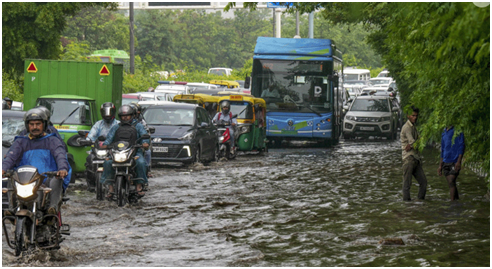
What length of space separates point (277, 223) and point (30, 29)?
20299 mm

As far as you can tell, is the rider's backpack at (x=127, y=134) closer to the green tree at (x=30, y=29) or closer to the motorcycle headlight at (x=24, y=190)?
the motorcycle headlight at (x=24, y=190)

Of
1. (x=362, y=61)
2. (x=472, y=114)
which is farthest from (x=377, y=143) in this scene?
(x=362, y=61)

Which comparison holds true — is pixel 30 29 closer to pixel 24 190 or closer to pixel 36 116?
pixel 36 116

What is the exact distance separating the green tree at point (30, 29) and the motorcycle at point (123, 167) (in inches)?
631

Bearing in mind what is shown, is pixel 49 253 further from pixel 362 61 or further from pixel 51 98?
pixel 362 61

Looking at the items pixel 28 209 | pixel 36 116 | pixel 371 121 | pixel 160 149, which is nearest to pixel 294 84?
pixel 371 121

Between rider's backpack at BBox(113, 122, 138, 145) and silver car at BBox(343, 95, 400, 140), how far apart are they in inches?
761

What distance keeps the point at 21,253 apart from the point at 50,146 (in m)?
1.13

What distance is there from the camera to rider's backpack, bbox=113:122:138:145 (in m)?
13.0

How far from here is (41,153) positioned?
8773 millimetres

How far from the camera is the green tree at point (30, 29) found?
2842 cm

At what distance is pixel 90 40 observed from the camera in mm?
73688

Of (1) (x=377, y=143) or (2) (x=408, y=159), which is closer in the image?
(2) (x=408, y=159)

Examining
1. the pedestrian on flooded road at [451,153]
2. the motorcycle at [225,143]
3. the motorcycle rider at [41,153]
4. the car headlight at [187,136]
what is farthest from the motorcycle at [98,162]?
the motorcycle at [225,143]
